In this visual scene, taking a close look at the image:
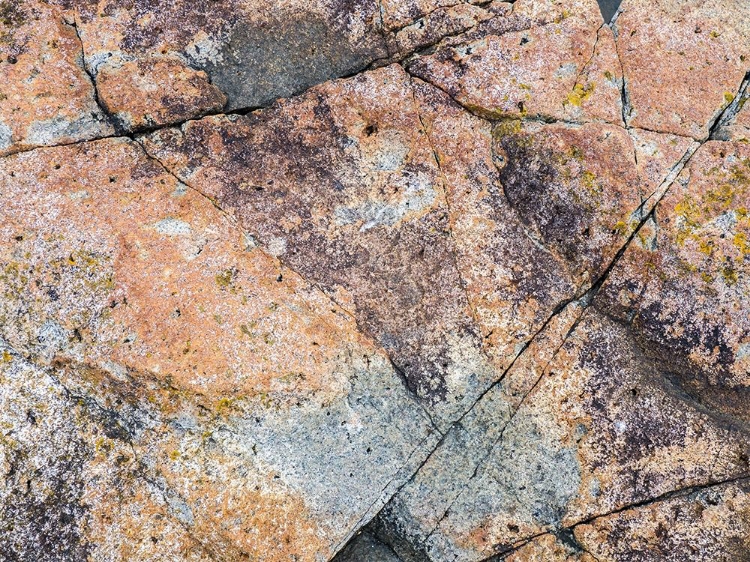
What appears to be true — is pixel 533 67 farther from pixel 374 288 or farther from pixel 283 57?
pixel 374 288

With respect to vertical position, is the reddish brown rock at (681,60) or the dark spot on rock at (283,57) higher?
the reddish brown rock at (681,60)

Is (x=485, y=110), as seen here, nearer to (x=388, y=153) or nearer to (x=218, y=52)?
(x=388, y=153)

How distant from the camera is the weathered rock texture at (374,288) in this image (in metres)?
4.85

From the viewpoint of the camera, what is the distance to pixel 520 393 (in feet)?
16.9

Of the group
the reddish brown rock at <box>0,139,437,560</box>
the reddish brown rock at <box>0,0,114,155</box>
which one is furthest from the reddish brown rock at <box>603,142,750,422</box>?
the reddish brown rock at <box>0,0,114,155</box>

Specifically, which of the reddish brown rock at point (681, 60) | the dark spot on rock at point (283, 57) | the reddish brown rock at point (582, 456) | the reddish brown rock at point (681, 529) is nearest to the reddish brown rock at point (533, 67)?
the reddish brown rock at point (681, 60)

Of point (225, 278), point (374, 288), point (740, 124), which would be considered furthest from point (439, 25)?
point (225, 278)

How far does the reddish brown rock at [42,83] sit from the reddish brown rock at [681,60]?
4391mm

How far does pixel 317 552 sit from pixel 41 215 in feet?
11.0

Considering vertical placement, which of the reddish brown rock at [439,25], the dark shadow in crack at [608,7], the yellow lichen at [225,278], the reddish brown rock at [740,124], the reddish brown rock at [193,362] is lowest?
the reddish brown rock at [193,362]

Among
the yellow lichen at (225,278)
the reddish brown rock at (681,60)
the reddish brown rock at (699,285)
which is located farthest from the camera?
the reddish brown rock at (681,60)

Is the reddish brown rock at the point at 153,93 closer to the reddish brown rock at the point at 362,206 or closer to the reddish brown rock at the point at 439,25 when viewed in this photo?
the reddish brown rock at the point at 362,206

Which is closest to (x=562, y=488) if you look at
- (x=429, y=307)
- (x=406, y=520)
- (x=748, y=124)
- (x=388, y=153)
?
(x=406, y=520)

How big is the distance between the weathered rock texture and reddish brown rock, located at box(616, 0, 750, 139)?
26mm
